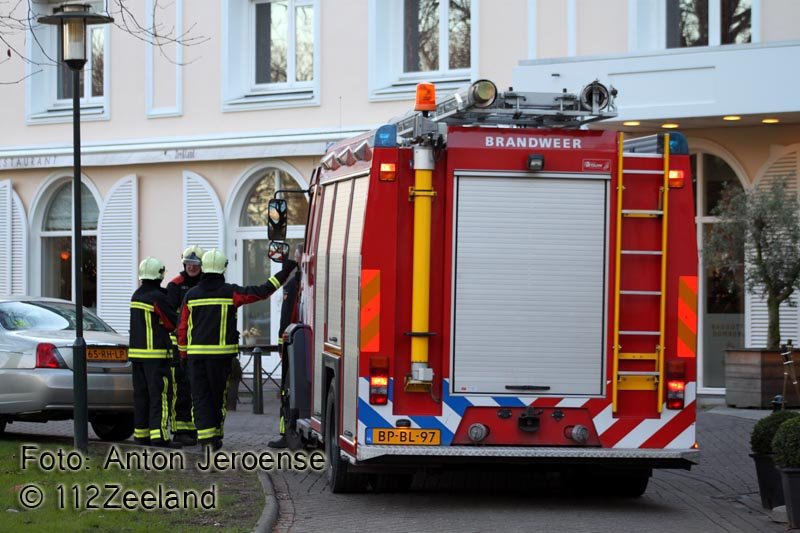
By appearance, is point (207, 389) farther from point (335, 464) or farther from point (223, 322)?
point (335, 464)

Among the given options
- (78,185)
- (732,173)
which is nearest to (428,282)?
(78,185)

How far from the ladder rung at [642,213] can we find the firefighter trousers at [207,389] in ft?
14.2

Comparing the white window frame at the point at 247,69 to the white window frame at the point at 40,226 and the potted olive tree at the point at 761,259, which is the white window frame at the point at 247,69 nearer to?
the white window frame at the point at 40,226

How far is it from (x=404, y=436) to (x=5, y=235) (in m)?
19.9

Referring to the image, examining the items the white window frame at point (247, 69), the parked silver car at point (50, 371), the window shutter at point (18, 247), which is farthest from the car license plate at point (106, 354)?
the window shutter at point (18, 247)

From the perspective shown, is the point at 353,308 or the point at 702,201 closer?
the point at 353,308

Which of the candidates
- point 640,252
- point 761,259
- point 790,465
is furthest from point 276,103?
point 790,465

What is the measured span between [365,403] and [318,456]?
334cm

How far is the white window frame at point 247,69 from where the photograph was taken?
82.7 feet

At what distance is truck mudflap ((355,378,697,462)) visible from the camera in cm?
1049

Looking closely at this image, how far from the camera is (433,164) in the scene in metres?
10.6

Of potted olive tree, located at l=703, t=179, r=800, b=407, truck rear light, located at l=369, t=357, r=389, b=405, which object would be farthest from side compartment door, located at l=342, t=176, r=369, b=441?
potted olive tree, located at l=703, t=179, r=800, b=407

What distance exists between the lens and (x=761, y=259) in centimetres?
1894

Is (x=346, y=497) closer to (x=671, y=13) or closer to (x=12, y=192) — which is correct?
(x=671, y=13)
